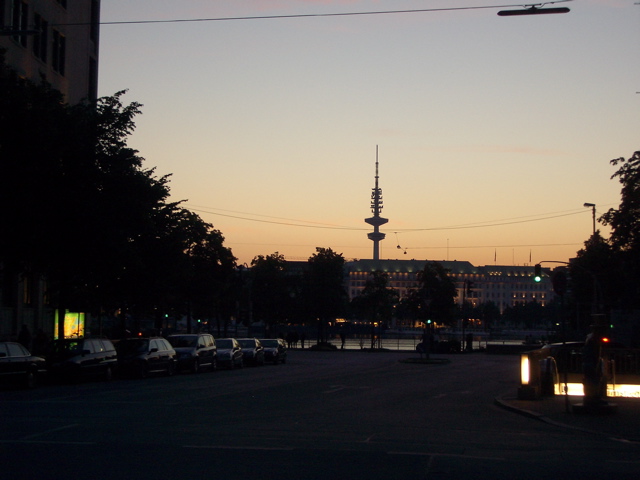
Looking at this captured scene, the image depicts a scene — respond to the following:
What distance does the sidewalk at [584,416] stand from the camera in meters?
15.4

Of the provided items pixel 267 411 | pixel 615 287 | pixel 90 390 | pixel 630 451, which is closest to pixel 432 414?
pixel 267 411

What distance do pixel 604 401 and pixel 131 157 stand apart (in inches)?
804

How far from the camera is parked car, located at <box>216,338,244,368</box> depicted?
4072cm

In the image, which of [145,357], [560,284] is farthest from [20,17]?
[560,284]

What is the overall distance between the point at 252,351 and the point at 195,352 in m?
8.15

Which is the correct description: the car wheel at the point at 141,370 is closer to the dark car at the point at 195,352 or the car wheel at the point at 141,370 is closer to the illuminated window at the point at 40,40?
the dark car at the point at 195,352

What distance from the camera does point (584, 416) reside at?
58.2 feet

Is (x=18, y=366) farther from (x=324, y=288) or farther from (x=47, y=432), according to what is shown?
(x=324, y=288)

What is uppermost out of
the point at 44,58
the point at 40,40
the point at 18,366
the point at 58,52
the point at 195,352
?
the point at 58,52

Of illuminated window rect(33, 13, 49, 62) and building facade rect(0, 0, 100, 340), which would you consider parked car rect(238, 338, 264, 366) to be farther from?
illuminated window rect(33, 13, 49, 62)

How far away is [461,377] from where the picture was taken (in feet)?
114

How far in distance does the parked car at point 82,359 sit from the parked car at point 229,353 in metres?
9.02

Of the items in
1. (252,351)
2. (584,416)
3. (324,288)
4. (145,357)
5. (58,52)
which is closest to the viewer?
(584,416)

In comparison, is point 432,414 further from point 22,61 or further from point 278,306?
point 278,306
